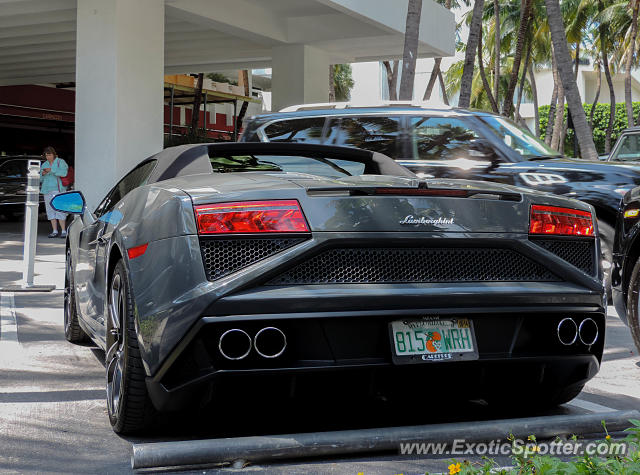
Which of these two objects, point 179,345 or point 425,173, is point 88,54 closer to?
point 425,173

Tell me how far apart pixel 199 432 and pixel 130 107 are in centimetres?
1195

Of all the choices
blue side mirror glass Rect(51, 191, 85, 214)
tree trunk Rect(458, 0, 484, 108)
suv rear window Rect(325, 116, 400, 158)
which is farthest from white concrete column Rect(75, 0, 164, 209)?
blue side mirror glass Rect(51, 191, 85, 214)

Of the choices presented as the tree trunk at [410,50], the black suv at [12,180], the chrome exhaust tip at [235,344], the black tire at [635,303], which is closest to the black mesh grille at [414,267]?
the chrome exhaust tip at [235,344]

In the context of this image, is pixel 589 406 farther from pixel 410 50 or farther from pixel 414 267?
pixel 410 50

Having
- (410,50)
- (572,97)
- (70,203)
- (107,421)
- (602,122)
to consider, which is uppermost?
(602,122)

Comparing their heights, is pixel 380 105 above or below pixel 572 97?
below

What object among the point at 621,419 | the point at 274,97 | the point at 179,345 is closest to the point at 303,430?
the point at 179,345

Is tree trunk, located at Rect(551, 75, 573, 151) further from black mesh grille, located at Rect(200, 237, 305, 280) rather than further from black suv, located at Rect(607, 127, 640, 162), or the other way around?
black mesh grille, located at Rect(200, 237, 305, 280)

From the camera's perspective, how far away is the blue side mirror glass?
19.2 ft

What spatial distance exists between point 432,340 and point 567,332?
0.66 metres

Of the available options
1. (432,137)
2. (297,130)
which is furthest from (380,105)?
(297,130)

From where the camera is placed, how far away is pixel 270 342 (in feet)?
11.9

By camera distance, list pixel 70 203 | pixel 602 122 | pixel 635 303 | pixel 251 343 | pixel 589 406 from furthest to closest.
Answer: pixel 602 122 → pixel 70 203 → pixel 635 303 → pixel 589 406 → pixel 251 343

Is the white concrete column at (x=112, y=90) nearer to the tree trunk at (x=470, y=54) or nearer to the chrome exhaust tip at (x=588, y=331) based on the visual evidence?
the tree trunk at (x=470, y=54)
